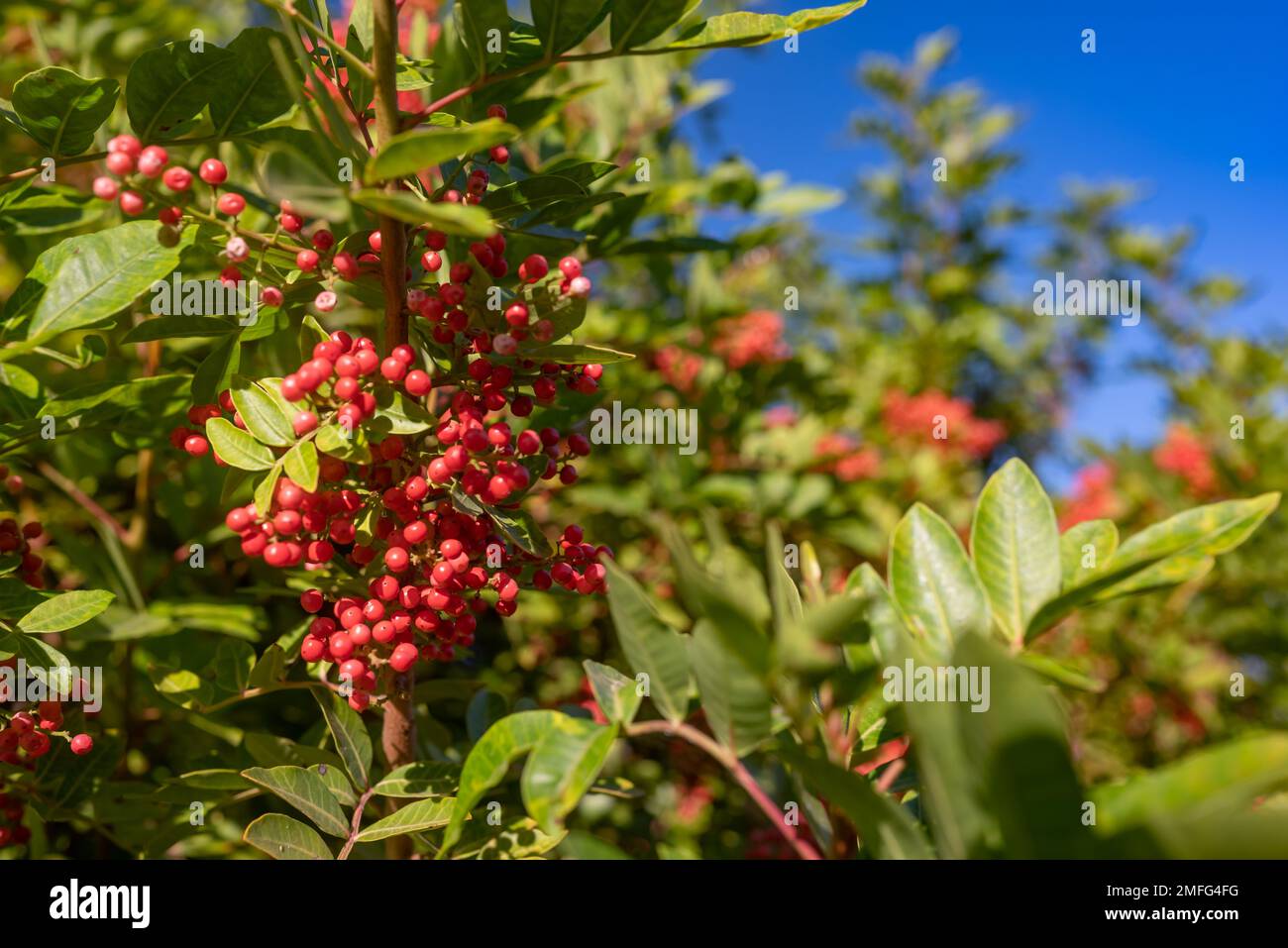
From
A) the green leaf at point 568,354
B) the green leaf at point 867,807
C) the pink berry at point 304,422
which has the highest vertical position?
the green leaf at point 568,354

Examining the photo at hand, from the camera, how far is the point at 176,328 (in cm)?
85

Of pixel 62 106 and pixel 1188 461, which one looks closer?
pixel 62 106

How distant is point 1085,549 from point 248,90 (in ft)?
3.09

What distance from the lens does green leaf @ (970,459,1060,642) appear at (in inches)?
30.5

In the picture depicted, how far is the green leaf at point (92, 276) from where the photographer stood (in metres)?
0.80

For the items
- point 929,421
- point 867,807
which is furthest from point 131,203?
point 929,421

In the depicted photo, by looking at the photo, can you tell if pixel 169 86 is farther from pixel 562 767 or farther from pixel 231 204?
pixel 562 767

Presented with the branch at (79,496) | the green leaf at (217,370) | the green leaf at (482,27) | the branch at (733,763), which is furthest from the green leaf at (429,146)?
the branch at (79,496)

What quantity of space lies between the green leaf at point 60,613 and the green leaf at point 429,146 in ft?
1.62

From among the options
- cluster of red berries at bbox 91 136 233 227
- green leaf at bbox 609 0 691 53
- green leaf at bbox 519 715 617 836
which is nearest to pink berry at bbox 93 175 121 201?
cluster of red berries at bbox 91 136 233 227

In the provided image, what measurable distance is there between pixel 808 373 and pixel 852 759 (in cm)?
176

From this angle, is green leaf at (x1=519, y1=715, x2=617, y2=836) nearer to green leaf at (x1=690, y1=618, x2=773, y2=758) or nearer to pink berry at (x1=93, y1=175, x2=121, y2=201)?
green leaf at (x1=690, y1=618, x2=773, y2=758)

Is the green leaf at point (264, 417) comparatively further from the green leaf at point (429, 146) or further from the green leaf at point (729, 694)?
the green leaf at point (729, 694)

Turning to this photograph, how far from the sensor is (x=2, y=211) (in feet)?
3.05
